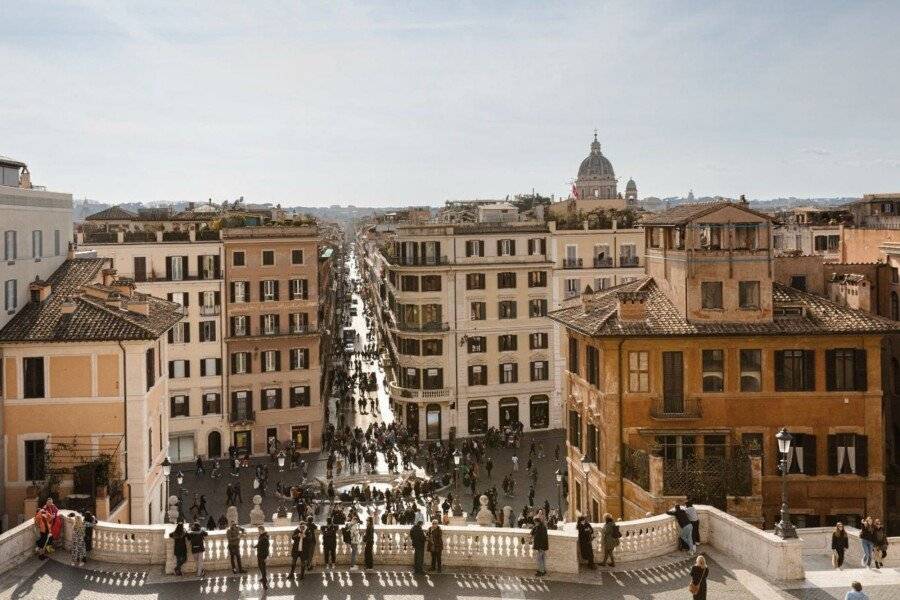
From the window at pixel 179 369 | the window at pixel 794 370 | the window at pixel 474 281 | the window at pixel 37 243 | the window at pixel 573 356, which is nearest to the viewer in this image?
the window at pixel 794 370

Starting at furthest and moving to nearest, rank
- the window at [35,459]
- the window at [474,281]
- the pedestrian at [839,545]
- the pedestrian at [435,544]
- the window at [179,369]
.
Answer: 1. the window at [474,281]
2. the window at [179,369]
3. the window at [35,459]
4. the pedestrian at [839,545]
5. the pedestrian at [435,544]

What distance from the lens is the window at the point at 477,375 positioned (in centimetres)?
6775

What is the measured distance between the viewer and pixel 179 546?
843 inches

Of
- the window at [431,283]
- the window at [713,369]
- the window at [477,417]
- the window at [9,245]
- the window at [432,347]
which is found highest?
the window at [9,245]

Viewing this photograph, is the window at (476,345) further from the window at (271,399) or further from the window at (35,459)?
the window at (35,459)

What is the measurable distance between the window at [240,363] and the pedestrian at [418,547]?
42.9m

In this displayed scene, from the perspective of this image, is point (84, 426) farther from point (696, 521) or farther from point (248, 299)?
point (248, 299)

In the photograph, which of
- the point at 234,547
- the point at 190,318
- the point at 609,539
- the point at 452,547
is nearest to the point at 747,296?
the point at 609,539

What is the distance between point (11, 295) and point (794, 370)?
1126 inches

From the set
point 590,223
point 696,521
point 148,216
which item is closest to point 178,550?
point 696,521

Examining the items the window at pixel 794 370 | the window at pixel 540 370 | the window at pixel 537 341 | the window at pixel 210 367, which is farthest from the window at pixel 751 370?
the window at pixel 210 367

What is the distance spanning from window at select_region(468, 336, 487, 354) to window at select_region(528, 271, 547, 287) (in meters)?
5.67

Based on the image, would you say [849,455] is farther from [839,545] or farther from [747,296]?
[839,545]

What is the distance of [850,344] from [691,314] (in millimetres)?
5560
